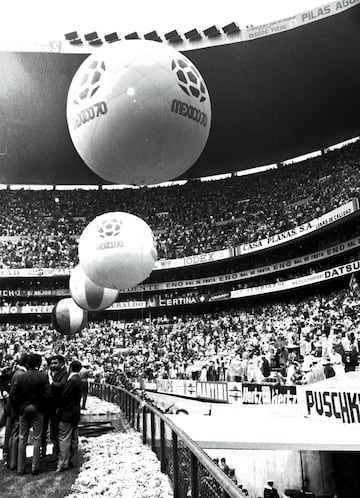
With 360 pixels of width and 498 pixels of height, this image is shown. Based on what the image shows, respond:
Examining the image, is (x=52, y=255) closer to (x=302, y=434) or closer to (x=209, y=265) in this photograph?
(x=209, y=265)

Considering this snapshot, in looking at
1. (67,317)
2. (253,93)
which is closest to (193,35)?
(253,93)

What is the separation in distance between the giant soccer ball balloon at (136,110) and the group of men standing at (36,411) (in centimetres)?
332

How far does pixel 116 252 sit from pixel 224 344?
20656mm

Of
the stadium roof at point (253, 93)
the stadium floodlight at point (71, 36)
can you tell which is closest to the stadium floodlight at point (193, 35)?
the stadium roof at point (253, 93)

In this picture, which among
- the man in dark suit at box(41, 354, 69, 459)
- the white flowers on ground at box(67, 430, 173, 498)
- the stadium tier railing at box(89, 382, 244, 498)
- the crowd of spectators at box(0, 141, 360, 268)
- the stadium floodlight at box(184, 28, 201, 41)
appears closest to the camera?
the stadium tier railing at box(89, 382, 244, 498)

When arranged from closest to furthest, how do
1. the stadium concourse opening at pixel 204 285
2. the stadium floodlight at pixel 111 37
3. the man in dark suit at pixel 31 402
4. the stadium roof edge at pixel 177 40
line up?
the man in dark suit at pixel 31 402, the stadium concourse opening at pixel 204 285, the stadium roof edge at pixel 177 40, the stadium floodlight at pixel 111 37

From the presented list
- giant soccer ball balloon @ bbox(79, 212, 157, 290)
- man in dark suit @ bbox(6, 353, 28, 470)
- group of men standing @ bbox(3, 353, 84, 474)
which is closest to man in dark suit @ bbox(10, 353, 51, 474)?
group of men standing @ bbox(3, 353, 84, 474)

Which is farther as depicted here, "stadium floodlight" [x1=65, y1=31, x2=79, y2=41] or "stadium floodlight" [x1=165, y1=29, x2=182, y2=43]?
"stadium floodlight" [x1=65, y1=31, x2=79, y2=41]

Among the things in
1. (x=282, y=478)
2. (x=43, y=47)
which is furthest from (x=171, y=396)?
(x=43, y=47)

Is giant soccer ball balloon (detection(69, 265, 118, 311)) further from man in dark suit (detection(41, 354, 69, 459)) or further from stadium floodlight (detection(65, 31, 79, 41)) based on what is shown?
stadium floodlight (detection(65, 31, 79, 41))

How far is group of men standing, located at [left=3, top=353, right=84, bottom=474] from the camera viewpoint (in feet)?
19.3

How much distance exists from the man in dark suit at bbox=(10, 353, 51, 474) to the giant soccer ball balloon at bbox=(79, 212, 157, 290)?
151 cm

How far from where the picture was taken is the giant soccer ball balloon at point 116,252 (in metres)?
6.61

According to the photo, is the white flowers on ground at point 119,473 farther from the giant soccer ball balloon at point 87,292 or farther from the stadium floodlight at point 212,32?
the stadium floodlight at point 212,32
